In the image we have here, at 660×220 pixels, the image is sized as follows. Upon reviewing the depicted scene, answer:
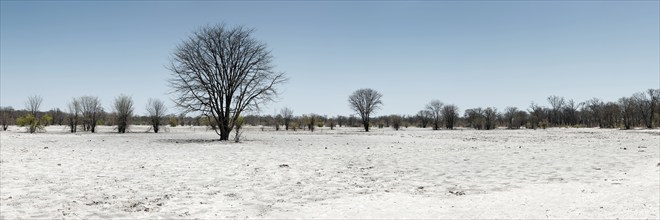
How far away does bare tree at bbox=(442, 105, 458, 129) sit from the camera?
9810 centimetres

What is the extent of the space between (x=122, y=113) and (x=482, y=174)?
55.7 meters

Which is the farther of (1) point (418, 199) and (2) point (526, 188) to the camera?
(2) point (526, 188)

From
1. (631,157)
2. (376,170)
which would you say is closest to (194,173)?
(376,170)

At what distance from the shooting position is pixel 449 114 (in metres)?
98.8

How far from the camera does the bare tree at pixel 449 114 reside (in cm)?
9810

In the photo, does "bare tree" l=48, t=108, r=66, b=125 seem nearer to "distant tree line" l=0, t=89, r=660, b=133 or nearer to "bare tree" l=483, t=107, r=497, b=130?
"distant tree line" l=0, t=89, r=660, b=133

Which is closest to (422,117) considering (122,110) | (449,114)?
(449,114)

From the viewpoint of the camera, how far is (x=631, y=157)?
18.2 metres

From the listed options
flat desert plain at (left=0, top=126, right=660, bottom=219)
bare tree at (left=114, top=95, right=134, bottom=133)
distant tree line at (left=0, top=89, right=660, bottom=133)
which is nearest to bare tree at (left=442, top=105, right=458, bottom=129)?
distant tree line at (left=0, top=89, right=660, bottom=133)

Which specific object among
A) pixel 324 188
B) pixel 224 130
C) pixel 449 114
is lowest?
pixel 324 188

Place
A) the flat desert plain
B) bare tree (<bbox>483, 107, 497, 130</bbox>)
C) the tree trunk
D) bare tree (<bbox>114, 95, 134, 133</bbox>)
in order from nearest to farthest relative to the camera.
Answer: the flat desert plain → the tree trunk → bare tree (<bbox>114, 95, 134, 133</bbox>) → bare tree (<bbox>483, 107, 497, 130</bbox>)

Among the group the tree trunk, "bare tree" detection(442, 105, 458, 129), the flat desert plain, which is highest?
"bare tree" detection(442, 105, 458, 129)

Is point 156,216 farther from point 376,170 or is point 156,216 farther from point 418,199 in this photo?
point 376,170

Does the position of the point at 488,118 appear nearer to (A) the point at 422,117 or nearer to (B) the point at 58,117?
(A) the point at 422,117
